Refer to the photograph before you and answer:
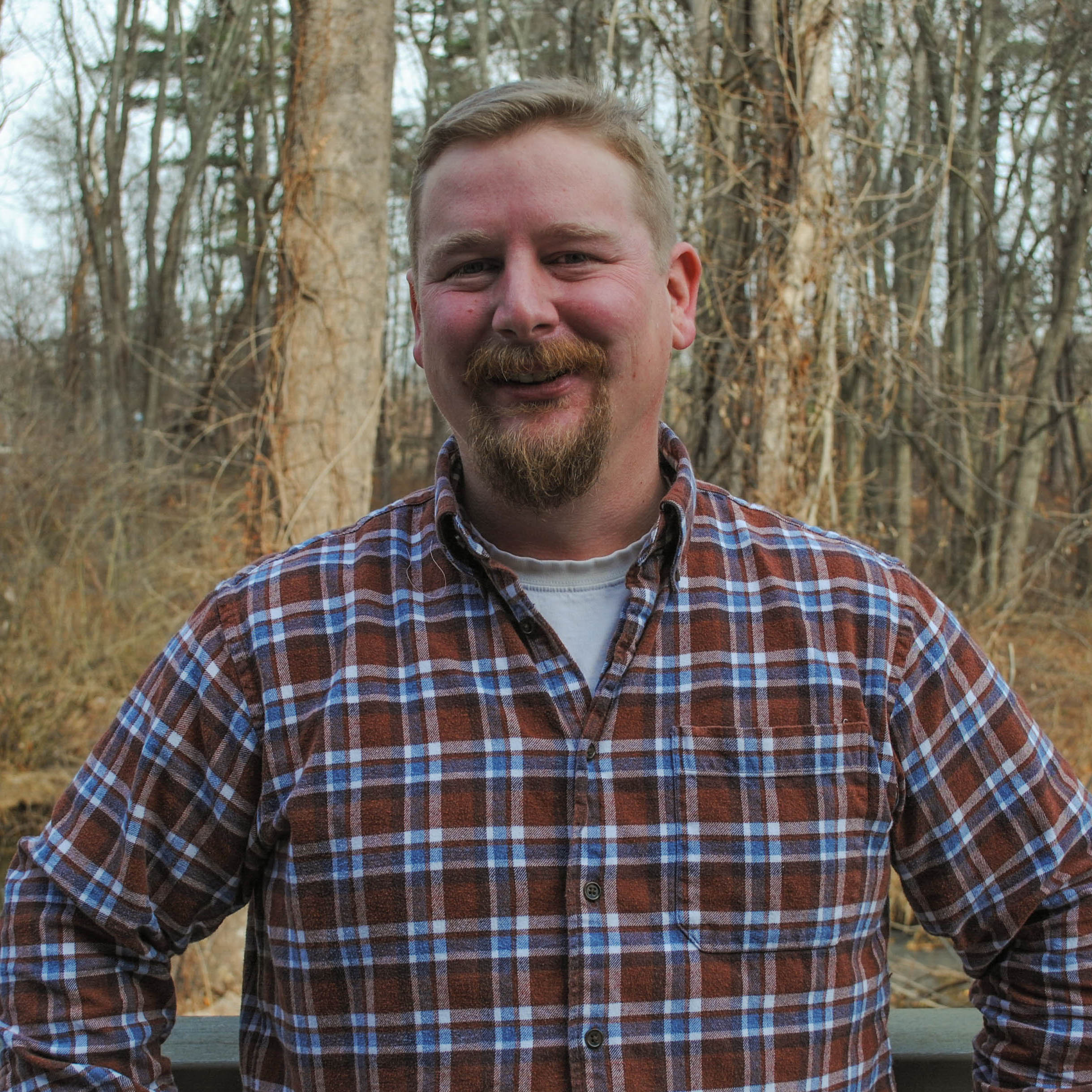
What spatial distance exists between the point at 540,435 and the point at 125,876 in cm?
76

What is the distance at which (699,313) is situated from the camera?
15.0 feet

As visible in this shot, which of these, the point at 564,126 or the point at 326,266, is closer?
the point at 564,126

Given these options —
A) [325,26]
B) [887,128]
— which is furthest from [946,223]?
[325,26]

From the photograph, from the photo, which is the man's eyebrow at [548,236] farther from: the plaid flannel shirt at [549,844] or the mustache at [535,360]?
the plaid flannel shirt at [549,844]

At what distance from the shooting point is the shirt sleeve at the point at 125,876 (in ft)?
4.61

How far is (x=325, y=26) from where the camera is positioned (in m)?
3.90

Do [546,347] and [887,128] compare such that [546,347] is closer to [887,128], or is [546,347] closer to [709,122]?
[709,122]

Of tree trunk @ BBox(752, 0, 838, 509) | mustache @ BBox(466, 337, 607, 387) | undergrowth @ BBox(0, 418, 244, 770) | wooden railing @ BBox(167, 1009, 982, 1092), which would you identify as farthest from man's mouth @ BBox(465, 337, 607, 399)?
undergrowth @ BBox(0, 418, 244, 770)

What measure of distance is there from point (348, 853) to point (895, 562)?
838mm

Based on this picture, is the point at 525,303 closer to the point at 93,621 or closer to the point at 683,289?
the point at 683,289

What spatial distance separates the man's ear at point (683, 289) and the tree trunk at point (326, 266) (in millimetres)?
2296

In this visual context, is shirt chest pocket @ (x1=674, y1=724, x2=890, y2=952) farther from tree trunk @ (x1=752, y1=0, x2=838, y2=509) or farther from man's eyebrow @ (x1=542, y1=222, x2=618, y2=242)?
tree trunk @ (x1=752, y1=0, x2=838, y2=509)

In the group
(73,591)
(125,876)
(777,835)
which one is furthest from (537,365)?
(73,591)

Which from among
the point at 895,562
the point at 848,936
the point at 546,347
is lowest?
the point at 848,936
